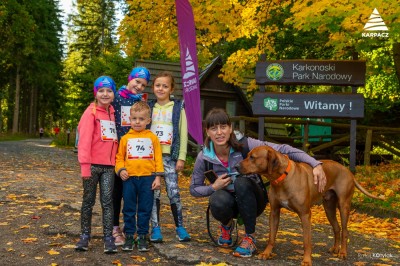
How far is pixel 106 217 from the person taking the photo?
15.1ft

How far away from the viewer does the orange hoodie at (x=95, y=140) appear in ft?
14.8

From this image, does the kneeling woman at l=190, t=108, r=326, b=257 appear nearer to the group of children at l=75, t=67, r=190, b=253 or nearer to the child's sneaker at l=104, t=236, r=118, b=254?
the group of children at l=75, t=67, r=190, b=253

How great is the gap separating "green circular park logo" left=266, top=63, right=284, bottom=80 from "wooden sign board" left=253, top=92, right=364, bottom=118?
401 mm

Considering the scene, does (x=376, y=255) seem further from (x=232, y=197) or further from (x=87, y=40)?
(x=87, y=40)

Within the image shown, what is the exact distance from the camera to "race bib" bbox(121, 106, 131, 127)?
494 cm

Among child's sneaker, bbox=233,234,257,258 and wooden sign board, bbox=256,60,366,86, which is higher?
wooden sign board, bbox=256,60,366,86

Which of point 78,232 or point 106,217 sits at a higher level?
point 106,217

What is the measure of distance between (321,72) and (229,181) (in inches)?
224

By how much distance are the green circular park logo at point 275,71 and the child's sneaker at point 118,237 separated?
18.9 feet

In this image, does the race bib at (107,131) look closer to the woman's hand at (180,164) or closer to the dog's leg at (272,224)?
the woman's hand at (180,164)

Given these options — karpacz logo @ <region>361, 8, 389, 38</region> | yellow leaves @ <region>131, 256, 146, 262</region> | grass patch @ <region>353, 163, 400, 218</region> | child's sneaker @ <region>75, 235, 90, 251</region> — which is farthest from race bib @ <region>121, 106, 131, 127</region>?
karpacz logo @ <region>361, 8, 389, 38</region>

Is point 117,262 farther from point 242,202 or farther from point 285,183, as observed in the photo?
point 285,183

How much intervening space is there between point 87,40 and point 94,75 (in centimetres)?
2572

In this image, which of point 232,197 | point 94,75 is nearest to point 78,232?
point 232,197
